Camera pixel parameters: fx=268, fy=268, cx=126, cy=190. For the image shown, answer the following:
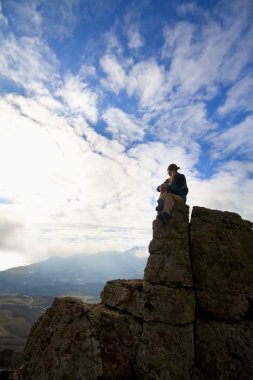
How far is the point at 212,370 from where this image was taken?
1412 cm

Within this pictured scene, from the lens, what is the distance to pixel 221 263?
16.2 meters

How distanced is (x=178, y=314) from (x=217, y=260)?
403 cm

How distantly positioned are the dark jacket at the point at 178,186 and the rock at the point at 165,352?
7.92 meters

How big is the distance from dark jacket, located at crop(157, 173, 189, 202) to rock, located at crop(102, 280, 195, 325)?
19.7 ft

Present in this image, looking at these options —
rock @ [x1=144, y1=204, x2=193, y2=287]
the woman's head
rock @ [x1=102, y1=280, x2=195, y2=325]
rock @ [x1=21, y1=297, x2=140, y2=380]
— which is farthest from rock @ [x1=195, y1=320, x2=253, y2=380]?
the woman's head

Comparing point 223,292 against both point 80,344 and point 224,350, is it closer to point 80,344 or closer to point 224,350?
point 224,350

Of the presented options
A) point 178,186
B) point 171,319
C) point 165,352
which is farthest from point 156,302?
point 178,186

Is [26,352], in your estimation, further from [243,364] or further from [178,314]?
[243,364]

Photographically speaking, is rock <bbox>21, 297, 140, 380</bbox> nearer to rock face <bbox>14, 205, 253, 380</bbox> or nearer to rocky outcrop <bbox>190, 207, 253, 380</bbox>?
rock face <bbox>14, 205, 253, 380</bbox>

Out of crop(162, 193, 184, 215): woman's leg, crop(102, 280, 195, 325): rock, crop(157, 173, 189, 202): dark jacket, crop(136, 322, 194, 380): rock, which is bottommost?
crop(136, 322, 194, 380): rock

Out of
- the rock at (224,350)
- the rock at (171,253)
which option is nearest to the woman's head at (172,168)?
the rock at (171,253)

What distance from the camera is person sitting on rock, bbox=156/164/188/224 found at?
16.7m

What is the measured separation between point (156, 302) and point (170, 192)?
6778mm

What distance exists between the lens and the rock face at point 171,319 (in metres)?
13.4
